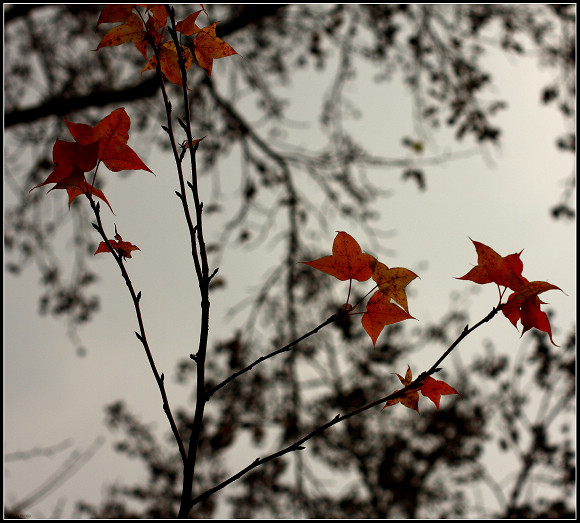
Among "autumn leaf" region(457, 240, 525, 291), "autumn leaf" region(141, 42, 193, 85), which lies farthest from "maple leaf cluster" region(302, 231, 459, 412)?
"autumn leaf" region(141, 42, 193, 85)

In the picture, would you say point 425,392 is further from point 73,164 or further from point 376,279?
point 73,164

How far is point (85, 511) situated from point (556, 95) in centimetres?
686

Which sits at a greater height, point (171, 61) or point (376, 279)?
point (171, 61)

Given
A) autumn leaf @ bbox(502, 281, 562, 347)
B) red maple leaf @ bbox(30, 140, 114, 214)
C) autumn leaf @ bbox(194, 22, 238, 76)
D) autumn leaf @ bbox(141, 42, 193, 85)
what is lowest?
autumn leaf @ bbox(502, 281, 562, 347)

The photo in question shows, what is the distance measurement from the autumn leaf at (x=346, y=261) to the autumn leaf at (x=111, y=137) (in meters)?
0.30

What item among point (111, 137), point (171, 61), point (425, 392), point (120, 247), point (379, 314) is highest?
point (171, 61)

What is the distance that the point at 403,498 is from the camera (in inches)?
210

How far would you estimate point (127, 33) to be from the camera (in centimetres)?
75

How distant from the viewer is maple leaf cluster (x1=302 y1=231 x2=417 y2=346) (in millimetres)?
722

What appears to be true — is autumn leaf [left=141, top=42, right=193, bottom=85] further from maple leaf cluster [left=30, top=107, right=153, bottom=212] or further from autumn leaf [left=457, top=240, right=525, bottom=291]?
autumn leaf [left=457, top=240, right=525, bottom=291]

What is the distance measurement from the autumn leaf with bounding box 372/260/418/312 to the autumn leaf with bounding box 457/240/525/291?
0.10 m

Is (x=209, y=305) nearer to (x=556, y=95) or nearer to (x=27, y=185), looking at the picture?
(x=556, y=95)

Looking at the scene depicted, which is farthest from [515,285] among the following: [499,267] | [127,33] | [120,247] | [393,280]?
[127,33]

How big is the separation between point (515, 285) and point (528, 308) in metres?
0.04
